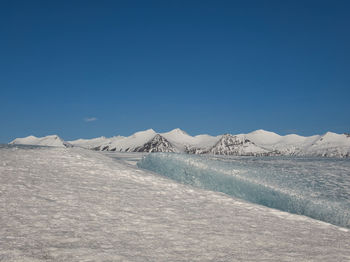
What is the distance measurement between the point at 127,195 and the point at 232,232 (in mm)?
2322

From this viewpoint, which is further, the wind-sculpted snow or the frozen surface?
the wind-sculpted snow

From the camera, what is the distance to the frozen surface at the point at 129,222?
4.75 metres

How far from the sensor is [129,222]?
5883 millimetres

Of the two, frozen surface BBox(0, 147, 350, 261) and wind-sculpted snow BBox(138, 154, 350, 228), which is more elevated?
wind-sculpted snow BBox(138, 154, 350, 228)

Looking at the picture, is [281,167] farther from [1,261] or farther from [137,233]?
[1,261]

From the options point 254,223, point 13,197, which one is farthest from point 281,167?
point 13,197

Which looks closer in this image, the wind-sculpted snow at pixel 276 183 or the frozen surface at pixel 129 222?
the frozen surface at pixel 129 222

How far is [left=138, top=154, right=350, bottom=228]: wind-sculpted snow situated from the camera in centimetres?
826

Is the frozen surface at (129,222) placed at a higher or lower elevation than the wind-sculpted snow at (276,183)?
lower

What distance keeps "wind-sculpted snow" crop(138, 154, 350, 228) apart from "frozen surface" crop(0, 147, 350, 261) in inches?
60.2

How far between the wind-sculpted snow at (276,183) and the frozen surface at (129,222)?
153cm

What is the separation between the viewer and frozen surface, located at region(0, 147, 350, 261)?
475 cm

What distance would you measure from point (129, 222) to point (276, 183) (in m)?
4.93

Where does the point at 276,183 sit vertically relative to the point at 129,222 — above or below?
above
